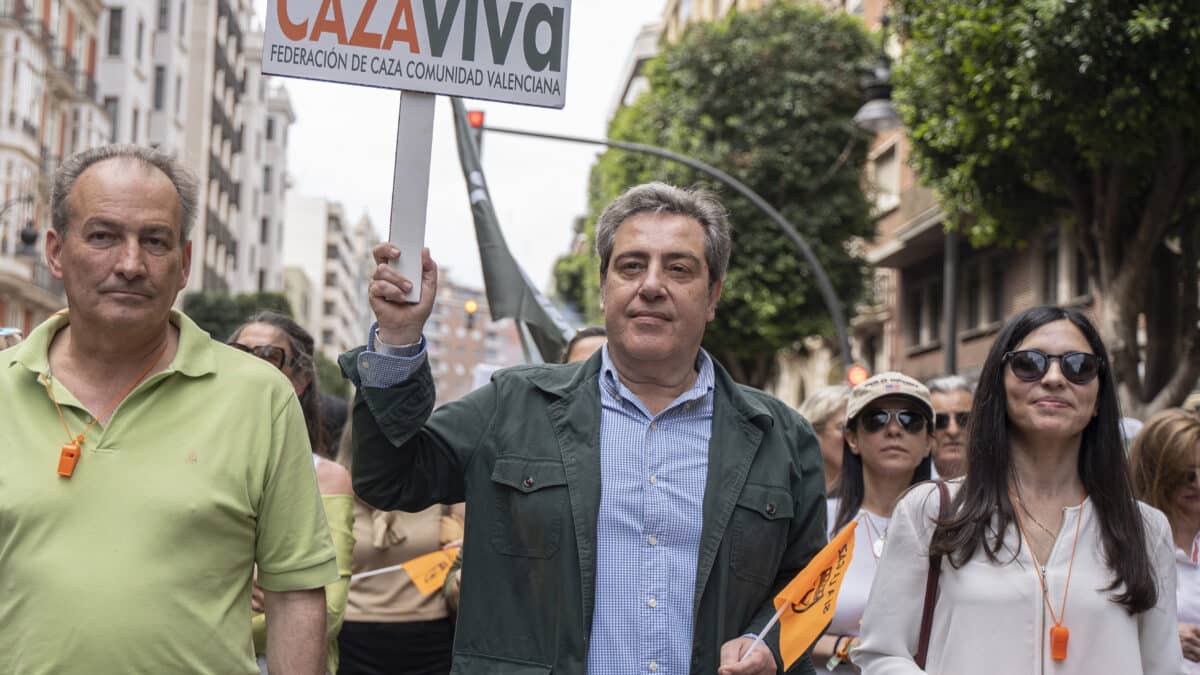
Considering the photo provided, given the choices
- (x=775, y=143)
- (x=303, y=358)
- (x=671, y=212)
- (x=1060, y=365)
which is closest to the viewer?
(x=671, y=212)

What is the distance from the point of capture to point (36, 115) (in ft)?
144

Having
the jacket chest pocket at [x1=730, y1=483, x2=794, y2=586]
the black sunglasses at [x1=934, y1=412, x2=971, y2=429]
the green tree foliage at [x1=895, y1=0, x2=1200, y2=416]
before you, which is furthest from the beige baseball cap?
the green tree foliage at [x1=895, y1=0, x2=1200, y2=416]

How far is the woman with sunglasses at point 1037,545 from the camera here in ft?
12.9

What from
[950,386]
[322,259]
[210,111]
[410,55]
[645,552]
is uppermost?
[322,259]

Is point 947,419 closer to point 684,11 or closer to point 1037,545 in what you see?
point 1037,545

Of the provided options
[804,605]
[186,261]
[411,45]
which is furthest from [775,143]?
[186,261]

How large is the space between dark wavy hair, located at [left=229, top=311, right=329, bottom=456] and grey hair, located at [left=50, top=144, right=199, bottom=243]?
6.77 feet

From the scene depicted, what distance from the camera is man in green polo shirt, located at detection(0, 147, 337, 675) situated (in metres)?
3.13

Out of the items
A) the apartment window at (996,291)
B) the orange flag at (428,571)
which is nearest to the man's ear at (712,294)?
the orange flag at (428,571)

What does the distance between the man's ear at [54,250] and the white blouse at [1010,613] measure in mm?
2160

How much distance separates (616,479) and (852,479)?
8.23 ft

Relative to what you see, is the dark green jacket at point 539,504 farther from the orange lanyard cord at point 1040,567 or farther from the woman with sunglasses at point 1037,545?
the orange lanyard cord at point 1040,567

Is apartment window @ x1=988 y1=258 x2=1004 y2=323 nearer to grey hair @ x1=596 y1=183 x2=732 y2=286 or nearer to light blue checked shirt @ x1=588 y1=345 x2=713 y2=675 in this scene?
grey hair @ x1=596 y1=183 x2=732 y2=286

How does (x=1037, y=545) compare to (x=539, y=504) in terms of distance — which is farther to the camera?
(x=1037, y=545)
